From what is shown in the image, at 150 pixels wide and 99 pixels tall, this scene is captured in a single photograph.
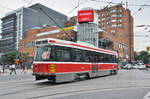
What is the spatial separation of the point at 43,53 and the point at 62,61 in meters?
1.42

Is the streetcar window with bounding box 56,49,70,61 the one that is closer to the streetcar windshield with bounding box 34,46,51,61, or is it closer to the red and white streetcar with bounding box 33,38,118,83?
the red and white streetcar with bounding box 33,38,118,83

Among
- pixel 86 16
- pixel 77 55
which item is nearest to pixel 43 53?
pixel 77 55

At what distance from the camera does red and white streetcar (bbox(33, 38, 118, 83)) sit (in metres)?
10.5

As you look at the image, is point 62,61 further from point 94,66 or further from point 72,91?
point 94,66

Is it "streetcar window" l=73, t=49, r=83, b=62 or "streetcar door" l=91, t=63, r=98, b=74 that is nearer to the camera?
"streetcar window" l=73, t=49, r=83, b=62

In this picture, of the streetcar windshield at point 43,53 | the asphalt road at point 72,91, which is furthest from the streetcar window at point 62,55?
the asphalt road at point 72,91

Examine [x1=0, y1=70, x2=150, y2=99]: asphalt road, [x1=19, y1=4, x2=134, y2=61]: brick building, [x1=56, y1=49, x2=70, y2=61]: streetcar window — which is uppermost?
[x1=19, y1=4, x2=134, y2=61]: brick building

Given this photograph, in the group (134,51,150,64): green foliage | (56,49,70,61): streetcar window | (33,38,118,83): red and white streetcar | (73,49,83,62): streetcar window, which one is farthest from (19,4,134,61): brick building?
(56,49,70,61): streetcar window

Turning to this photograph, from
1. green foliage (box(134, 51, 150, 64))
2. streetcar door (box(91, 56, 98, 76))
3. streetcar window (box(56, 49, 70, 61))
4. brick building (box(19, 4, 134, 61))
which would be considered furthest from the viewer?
green foliage (box(134, 51, 150, 64))

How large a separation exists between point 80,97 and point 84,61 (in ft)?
22.1

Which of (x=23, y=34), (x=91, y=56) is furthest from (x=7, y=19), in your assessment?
(x=91, y=56)

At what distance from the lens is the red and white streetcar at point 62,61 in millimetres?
10461

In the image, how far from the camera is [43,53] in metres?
10.7

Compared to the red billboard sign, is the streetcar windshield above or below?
below
